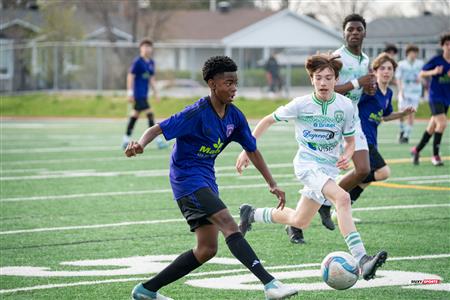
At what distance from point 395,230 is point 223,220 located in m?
3.73

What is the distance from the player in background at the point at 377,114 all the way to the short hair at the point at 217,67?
150 inches

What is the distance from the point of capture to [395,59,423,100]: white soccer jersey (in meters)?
21.3

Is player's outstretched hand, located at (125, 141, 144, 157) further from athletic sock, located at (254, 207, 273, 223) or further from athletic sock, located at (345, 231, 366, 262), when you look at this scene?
athletic sock, located at (254, 207, 273, 223)

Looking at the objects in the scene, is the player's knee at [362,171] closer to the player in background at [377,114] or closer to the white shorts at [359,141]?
the white shorts at [359,141]

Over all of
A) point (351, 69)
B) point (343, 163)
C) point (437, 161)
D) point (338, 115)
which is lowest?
point (437, 161)

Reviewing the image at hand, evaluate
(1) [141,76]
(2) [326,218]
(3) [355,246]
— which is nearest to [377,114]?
(2) [326,218]

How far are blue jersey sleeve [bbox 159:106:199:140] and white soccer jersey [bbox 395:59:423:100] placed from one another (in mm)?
15259

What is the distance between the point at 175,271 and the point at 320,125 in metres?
2.18

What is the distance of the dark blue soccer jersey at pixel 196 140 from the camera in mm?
6574

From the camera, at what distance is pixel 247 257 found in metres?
6.33

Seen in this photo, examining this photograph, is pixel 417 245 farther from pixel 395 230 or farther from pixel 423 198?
pixel 423 198

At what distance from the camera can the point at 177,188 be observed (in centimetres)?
666

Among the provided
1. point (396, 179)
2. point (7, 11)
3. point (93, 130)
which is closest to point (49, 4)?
point (7, 11)

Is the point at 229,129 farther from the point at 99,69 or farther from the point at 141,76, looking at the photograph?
the point at 99,69
